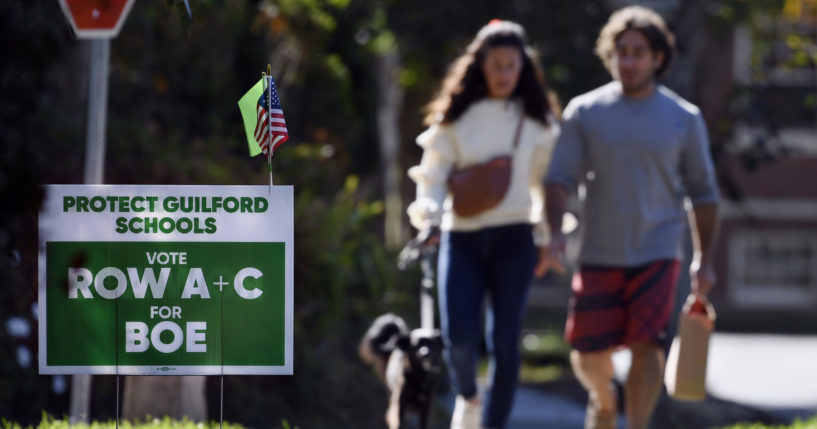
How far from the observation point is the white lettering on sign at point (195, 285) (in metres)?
3.71

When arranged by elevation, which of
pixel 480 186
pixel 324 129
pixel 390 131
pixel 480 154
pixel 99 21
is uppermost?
pixel 390 131

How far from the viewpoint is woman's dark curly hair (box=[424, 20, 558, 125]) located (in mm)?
5816

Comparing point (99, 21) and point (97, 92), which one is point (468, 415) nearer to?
point (97, 92)

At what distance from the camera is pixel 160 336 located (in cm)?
370

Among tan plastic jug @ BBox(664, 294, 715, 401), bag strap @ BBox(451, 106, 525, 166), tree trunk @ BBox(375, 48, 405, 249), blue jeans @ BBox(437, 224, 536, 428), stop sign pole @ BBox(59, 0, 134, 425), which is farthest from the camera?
tree trunk @ BBox(375, 48, 405, 249)

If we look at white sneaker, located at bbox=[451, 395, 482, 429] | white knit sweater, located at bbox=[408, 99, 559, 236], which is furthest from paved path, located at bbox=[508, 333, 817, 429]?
white knit sweater, located at bbox=[408, 99, 559, 236]

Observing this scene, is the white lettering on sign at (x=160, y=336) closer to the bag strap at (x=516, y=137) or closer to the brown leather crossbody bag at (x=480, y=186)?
the brown leather crossbody bag at (x=480, y=186)

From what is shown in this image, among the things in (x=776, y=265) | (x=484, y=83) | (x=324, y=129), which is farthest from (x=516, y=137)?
(x=776, y=265)

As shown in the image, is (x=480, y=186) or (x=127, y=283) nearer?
(x=127, y=283)

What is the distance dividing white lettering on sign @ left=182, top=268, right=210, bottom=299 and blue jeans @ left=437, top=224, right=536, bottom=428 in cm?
211

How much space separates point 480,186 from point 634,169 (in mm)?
673

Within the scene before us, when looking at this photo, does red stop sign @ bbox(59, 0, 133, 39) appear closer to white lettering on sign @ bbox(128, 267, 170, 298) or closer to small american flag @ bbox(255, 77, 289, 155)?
small american flag @ bbox(255, 77, 289, 155)

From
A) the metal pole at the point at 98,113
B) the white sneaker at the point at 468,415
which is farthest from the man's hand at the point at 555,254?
the metal pole at the point at 98,113

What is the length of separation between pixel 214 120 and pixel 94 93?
4302 millimetres
